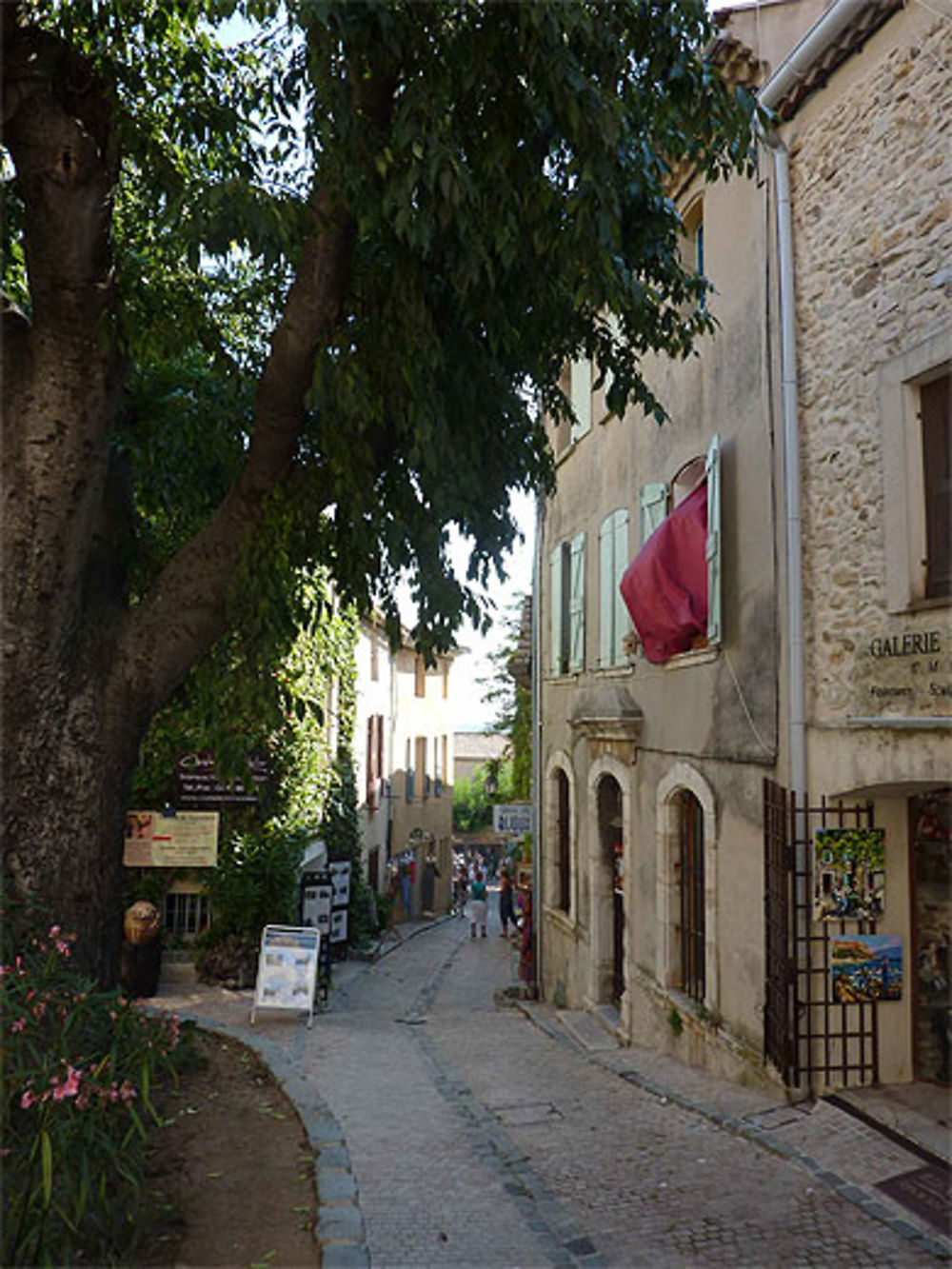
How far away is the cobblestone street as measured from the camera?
16.3 ft

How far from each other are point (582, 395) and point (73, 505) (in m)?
9.71

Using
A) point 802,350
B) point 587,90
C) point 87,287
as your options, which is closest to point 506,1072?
point 802,350

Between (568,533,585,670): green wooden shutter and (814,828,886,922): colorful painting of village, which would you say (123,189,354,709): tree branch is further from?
(568,533,585,670): green wooden shutter

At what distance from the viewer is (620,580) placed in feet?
39.7

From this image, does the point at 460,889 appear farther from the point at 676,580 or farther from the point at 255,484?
the point at 255,484

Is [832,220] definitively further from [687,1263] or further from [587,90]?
[687,1263]

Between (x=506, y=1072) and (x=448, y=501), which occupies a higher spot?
(x=448, y=501)

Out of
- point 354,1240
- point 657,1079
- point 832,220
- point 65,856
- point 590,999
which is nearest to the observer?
point 354,1240

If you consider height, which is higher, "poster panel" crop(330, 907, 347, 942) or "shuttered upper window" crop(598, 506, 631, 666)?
"shuttered upper window" crop(598, 506, 631, 666)

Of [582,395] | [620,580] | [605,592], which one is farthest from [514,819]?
[582,395]

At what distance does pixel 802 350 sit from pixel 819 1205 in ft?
18.3

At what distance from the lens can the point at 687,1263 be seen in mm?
4836

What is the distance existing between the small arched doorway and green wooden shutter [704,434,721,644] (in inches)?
158

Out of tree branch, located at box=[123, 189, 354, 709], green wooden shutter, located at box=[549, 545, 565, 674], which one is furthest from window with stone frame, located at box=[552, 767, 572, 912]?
tree branch, located at box=[123, 189, 354, 709]
